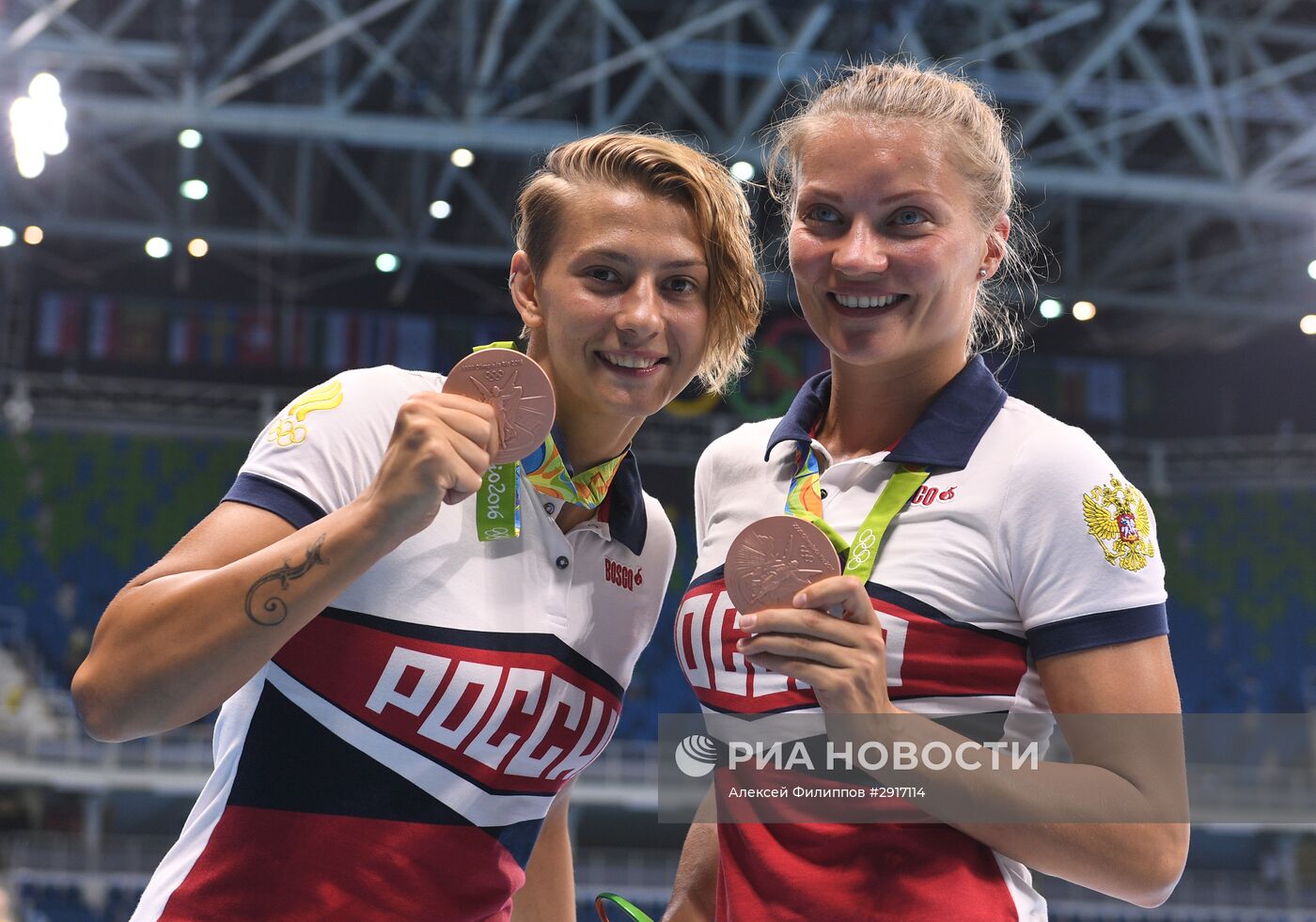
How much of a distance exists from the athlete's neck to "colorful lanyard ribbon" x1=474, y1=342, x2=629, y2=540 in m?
0.37

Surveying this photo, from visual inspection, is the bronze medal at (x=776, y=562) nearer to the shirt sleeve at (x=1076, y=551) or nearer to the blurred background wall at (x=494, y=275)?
the shirt sleeve at (x=1076, y=551)

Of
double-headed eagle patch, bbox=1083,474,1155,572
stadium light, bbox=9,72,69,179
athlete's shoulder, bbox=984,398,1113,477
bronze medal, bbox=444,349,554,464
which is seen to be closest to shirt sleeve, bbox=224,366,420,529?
bronze medal, bbox=444,349,554,464

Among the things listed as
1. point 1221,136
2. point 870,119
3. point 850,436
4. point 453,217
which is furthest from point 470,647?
point 453,217

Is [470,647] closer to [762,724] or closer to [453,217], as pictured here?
[762,724]

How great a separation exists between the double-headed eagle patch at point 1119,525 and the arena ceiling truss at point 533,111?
684 centimetres

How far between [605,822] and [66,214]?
27.5ft

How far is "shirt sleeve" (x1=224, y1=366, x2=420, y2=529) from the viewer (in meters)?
1.71

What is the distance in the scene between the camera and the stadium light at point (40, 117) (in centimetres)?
Result: 755

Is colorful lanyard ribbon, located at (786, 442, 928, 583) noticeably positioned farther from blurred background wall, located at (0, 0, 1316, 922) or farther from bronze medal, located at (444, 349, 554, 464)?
blurred background wall, located at (0, 0, 1316, 922)

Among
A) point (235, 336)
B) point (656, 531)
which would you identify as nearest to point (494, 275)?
point (235, 336)

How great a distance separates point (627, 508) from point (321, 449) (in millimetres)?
561

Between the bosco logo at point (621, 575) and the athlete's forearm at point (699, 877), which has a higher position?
the bosco logo at point (621, 575)

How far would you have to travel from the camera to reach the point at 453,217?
12.6 m

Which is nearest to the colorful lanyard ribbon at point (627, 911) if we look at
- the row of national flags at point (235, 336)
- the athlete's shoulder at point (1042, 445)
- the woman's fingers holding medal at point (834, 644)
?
the woman's fingers holding medal at point (834, 644)
